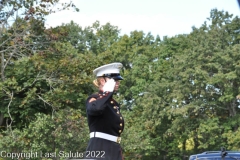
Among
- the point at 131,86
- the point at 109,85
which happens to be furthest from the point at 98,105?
the point at 131,86

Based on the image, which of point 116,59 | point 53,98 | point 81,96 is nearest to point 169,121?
point 116,59

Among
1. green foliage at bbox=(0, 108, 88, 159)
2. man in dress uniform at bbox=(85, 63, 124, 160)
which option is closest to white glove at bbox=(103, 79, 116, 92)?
man in dress uniform at bbox=(85, 63, 124, 160)

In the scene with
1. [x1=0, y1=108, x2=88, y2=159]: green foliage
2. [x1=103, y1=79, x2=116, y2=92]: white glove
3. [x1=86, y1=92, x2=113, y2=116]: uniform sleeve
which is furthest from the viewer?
[x1=0, y1=108, x2=88, y2=159]: green foliage

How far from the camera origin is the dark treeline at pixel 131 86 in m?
18.3

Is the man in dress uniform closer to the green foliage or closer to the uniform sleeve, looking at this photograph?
the uniform sleeve

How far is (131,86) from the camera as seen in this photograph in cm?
3838

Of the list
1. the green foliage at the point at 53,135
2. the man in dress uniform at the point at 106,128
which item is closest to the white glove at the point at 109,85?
the man in dress uniform at the point at 106,128

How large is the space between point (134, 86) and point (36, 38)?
1929cm

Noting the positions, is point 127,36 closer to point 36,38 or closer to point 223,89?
point 223,89

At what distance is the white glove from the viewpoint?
466 centimetres

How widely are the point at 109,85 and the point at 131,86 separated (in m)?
33.7

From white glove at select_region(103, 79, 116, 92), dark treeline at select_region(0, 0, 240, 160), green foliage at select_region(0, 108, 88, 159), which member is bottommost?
white glove at select_region(103, 79, 116, 92)

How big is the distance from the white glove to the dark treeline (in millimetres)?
12458

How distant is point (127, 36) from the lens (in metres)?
40.5
